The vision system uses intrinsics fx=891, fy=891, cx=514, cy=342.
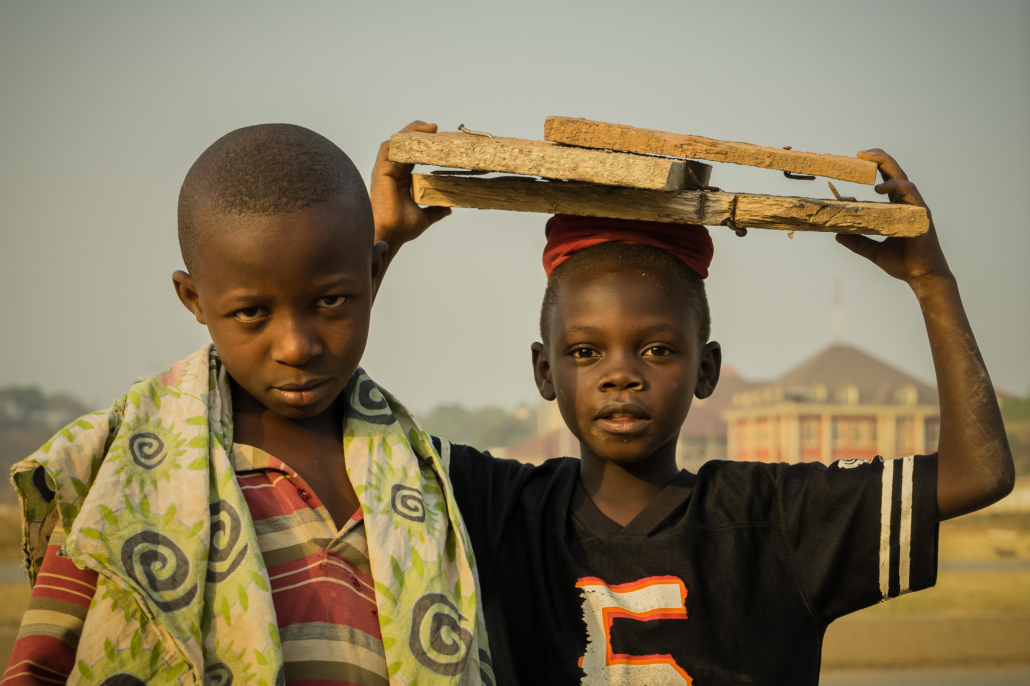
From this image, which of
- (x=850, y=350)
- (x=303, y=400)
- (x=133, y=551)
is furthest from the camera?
(x=850, y=350)

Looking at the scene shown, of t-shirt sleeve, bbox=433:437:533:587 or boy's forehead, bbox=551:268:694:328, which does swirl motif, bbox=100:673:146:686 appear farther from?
boy's forehead, bbox=551:268:694:328

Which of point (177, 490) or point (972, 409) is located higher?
point (972, 409)

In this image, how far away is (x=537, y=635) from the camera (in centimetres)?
213

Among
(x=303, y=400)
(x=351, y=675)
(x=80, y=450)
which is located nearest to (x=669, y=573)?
(x=351, y=675)

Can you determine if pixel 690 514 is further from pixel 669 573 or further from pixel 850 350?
pixel 850 350

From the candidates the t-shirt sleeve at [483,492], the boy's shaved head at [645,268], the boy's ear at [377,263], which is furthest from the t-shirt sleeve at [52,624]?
the boy's shaved head at [645,268]

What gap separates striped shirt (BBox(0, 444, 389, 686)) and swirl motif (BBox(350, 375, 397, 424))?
0.88ft

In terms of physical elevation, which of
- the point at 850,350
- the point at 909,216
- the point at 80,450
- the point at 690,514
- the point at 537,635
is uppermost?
the point at 850,350

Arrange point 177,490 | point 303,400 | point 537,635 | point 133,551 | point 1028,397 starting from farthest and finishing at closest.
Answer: point 1028,397
point 537,635
point 303,400
point 177,490
point 133,551

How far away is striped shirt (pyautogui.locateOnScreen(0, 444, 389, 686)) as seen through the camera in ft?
4.85

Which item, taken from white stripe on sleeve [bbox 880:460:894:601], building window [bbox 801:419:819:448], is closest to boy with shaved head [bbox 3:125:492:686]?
white stripe on sleeve [bbox 880:460:894:601]

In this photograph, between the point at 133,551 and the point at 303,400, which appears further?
the point at 303,400

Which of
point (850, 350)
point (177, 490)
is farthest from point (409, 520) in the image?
point (850, 350)

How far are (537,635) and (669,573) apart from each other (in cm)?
35
